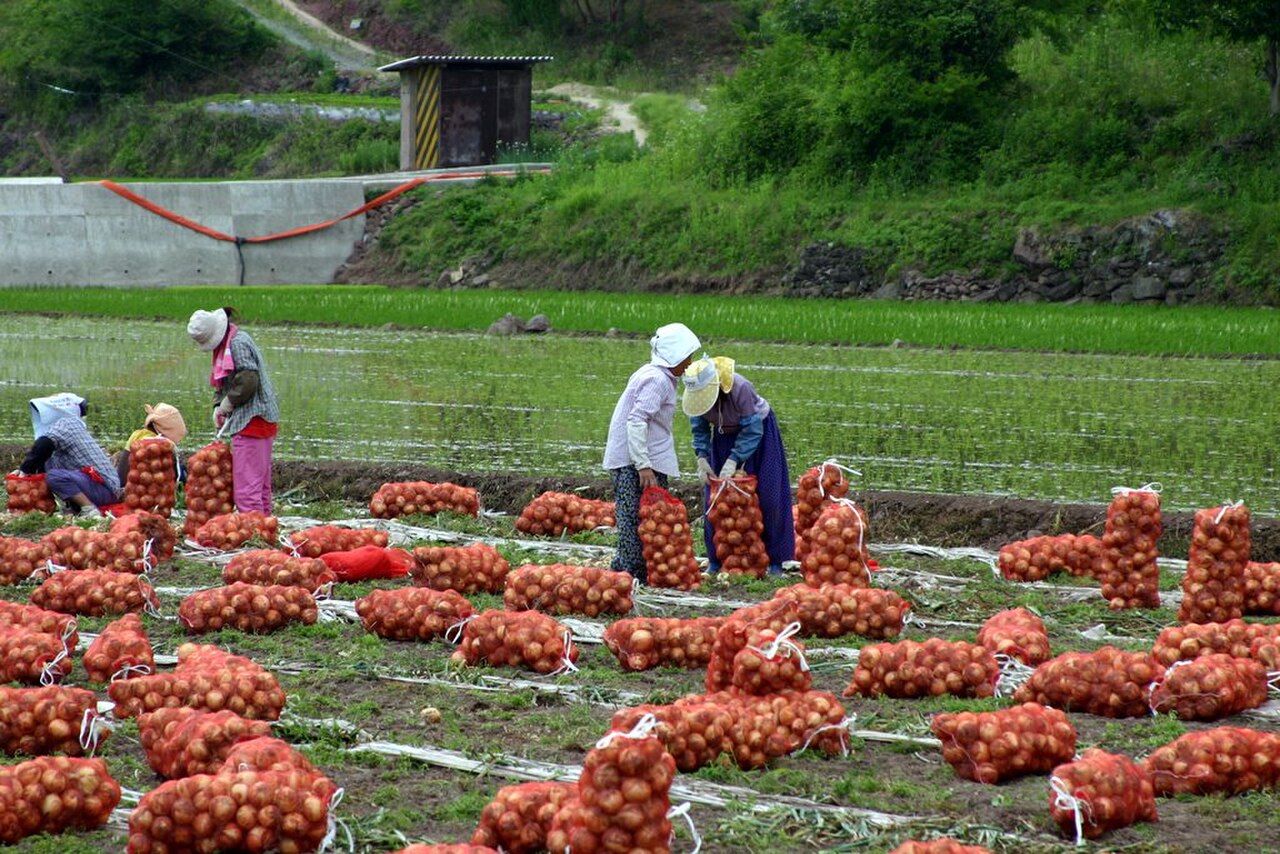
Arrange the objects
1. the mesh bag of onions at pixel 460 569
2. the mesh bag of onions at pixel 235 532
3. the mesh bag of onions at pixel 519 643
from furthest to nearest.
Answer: the mesh bag of onions at pixel 235 532
the mesh bag of onions at pixel 460 569
the mesh bag of onions at pixel 519 643

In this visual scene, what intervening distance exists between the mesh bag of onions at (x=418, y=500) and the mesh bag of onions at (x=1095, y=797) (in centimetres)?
676

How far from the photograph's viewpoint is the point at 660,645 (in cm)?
706

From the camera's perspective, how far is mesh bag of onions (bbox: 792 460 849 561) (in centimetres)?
917

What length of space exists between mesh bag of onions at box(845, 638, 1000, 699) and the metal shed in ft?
105

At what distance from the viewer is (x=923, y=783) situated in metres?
5.46

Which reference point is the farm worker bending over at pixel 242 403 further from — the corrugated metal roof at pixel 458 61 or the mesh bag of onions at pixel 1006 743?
the corrugated metal roof at pixel 458 61

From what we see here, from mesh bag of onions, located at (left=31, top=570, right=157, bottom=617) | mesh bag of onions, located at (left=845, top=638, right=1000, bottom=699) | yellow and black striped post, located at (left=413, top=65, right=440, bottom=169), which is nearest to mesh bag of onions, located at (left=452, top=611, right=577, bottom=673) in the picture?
mesh bag of onions, located at (left=845, top=638, right=1000, bottom=699)

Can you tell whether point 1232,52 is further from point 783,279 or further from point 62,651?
point 62,651

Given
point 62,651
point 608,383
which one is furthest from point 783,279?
point 62,651

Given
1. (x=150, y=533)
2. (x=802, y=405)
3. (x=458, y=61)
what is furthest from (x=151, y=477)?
(x=458, y=61)

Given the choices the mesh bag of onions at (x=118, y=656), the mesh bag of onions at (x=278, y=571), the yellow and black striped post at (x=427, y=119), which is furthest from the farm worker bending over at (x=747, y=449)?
the yellow and black striped post at (x=427, y=119)

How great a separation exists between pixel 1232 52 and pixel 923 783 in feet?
98.4

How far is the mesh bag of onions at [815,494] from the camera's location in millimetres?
9172

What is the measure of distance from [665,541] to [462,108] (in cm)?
3102
